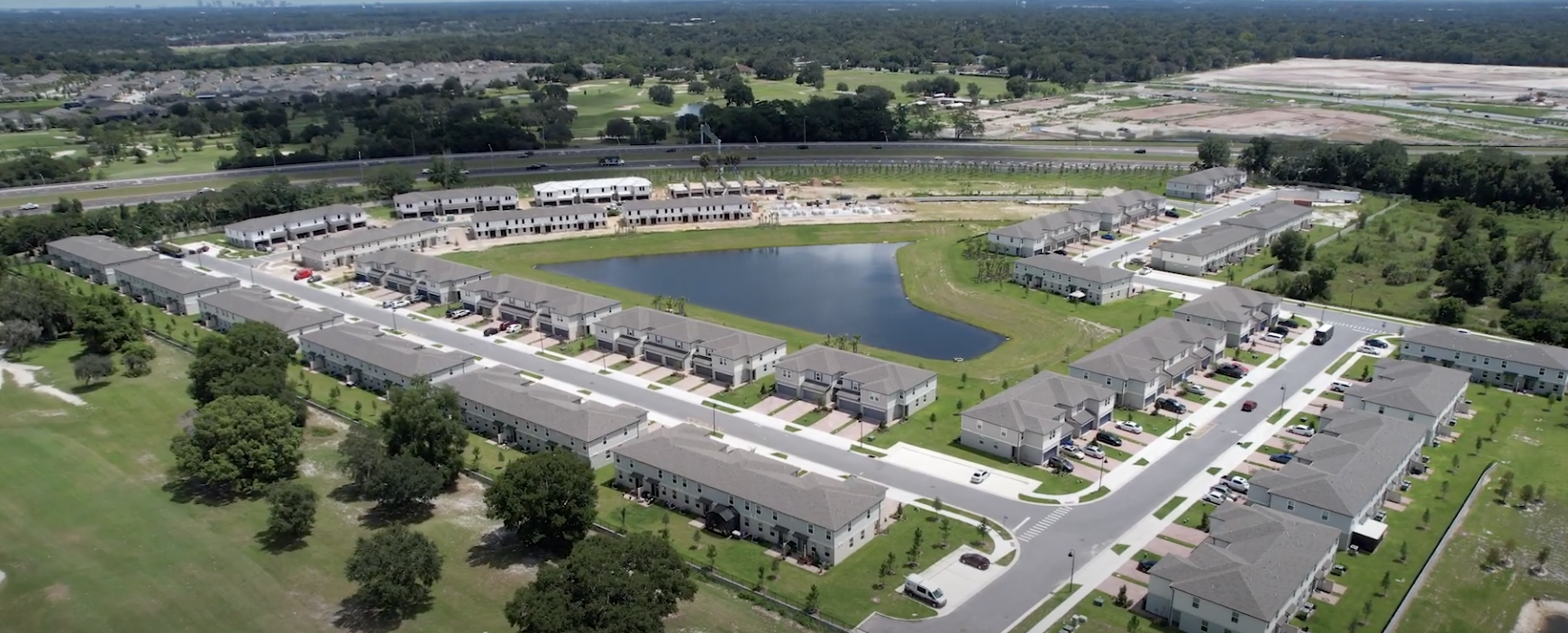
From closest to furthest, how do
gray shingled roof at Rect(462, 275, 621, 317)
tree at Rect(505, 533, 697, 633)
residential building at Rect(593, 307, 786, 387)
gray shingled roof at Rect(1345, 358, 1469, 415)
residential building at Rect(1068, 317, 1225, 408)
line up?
tree at Rect(505, 533, 697, 633), gray shingled roof at Rect(1345, 358, 1469, 415), residential building at Rect(1068, 317, 1225, 408), residential building at Rect(593, 307, 786, 387), gray shingled roof at Rect(462, 275, 621, 317)

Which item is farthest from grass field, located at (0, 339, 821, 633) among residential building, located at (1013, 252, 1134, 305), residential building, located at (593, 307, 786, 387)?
residential building, located at (1013, 252, 1134, 305)

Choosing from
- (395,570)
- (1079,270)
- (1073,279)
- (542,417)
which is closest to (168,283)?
(542,417)

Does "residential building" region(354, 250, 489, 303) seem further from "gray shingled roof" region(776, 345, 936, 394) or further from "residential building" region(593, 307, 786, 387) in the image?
"gray shingled roof" region(776, 345, 936, 394)

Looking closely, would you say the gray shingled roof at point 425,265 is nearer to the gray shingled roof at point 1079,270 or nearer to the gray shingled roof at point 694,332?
the gray shingled roof at point 694,332

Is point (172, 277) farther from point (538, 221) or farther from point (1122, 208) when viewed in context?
point (1122, 208)

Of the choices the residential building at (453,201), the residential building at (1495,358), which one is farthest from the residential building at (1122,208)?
the residential building at (453,201)

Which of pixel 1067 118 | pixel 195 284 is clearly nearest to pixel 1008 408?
pixel 195 284

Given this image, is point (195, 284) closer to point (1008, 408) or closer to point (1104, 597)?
point (1008, 408)

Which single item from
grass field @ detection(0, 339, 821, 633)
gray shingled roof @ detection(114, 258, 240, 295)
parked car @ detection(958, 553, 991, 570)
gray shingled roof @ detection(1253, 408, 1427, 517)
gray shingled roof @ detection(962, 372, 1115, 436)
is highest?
gray shingled roof @ detection(114, 258, 240, 295)
